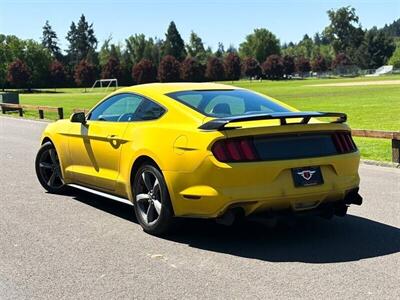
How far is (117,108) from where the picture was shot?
282 inches

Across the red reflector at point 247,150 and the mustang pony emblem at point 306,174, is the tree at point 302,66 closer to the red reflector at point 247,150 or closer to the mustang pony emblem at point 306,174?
the mustang pony emblem at point 306,174

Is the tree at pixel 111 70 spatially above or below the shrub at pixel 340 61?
above

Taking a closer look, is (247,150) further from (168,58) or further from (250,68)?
→ (250,68)

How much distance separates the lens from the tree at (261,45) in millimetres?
178375

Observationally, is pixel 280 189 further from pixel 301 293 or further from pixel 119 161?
pixel 119 161

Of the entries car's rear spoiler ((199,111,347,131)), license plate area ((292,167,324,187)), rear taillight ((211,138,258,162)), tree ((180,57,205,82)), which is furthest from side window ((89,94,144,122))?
tree ((180,57,205,82))

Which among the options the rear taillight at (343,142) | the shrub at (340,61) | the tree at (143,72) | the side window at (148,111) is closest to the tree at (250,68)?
the tree at (143,72)

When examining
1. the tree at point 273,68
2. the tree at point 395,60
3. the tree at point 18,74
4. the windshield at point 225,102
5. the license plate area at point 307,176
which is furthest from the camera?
the tree at point 395,60

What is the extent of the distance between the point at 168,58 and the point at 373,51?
86362mm

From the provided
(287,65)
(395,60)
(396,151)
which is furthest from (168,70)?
(396,151)

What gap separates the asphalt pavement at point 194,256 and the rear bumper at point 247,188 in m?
0.39

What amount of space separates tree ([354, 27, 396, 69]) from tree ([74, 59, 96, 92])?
94.9 m

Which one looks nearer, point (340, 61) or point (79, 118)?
point (79, 118)

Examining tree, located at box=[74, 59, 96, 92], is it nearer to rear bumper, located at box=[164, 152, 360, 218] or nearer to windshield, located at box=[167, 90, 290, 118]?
windshield, located at box=[167, 90, 290, 118]
